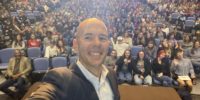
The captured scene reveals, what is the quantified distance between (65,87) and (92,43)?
273 millimetres

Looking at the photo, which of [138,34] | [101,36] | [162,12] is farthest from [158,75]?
[162,12]

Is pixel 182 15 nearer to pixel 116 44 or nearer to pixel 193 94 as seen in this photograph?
pixel 116 44

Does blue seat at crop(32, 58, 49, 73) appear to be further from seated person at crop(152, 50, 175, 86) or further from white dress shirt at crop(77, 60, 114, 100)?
white dress shirt at crop(77, 60, 114, 100)

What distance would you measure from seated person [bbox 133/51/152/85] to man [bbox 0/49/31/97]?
7.56 ft

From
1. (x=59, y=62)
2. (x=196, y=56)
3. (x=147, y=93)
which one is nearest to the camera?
(x=147, y=93)

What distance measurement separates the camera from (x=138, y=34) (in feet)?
32.3

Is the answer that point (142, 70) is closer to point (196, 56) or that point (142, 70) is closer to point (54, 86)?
point (196, 56)

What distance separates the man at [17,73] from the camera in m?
6.15

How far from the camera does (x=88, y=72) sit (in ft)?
4.54

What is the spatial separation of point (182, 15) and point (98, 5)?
496 centimetres

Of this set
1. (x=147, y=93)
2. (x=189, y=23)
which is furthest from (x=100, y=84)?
(x=189, y=23)

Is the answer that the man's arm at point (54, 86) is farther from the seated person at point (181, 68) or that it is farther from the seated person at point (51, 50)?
the seated person at point (51, 50)

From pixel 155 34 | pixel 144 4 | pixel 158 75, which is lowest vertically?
pixel 158 75

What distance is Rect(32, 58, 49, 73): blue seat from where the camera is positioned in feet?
23.0
